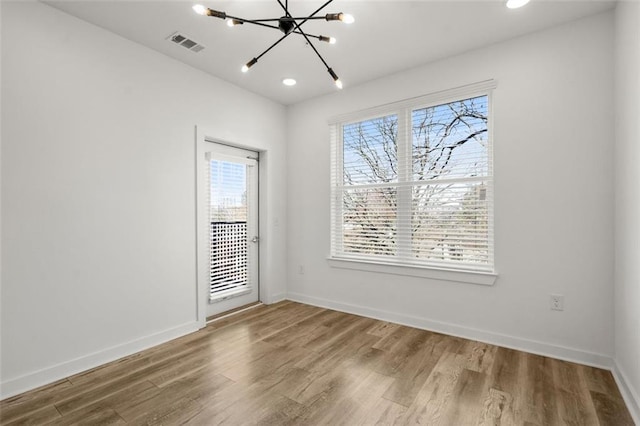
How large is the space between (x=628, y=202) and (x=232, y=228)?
3.65 m

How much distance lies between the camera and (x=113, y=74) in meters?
2.65

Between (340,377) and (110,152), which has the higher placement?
(110,152)

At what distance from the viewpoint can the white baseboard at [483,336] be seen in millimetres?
2467

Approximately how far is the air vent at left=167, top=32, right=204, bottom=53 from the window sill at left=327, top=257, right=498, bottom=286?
272cm


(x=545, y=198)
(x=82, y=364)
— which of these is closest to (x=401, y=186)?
(x=545, y=198)

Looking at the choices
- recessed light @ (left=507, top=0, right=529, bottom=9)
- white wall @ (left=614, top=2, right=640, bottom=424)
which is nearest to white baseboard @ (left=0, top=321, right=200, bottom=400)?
white wall @ (left=614, top=2, right=640, bottom=424)

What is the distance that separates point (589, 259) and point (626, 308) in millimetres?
473

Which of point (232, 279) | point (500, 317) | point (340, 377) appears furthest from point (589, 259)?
point (232, 279)

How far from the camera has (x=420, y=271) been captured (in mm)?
3289

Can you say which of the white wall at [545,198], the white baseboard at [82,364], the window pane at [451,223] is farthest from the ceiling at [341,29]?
the white baseboard at [82,364]

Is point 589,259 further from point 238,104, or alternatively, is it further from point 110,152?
point 110,152

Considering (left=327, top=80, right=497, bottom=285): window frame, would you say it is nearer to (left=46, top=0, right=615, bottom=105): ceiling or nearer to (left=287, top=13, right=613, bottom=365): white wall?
(left=287, top=13, right=613, bottom=365): white wall

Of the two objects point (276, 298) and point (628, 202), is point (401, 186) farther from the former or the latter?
point (276, 298)

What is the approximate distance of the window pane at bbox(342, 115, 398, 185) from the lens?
358 cm
